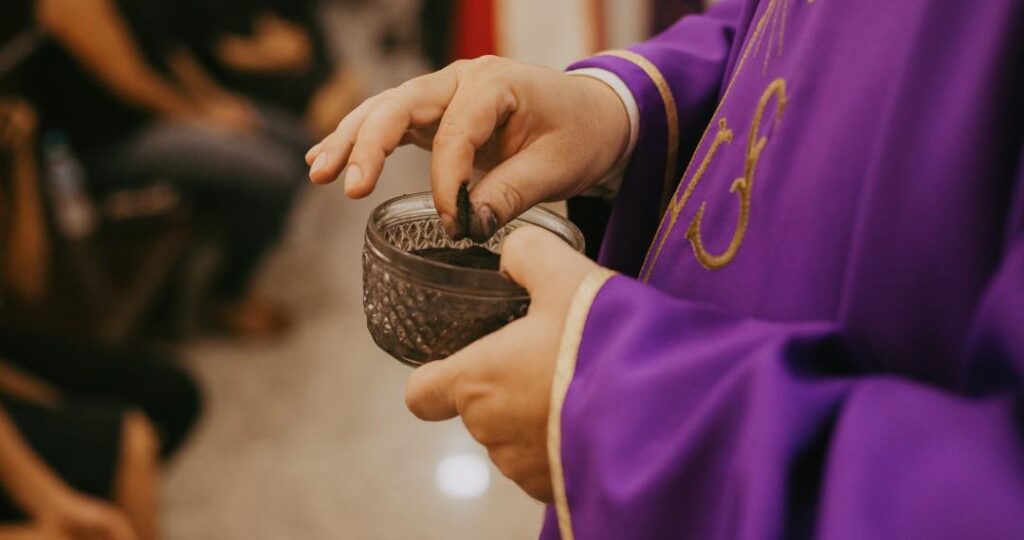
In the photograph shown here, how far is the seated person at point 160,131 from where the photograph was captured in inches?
86.8

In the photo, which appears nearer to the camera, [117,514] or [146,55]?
[117,514]

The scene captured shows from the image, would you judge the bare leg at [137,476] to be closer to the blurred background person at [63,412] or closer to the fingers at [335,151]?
the blurred background person at [63,412]

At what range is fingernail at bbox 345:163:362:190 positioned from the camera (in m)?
0.56

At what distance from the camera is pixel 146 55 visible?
7.92 feet

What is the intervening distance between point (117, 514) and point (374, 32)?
4.48 metres

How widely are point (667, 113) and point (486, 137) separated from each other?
0.21m

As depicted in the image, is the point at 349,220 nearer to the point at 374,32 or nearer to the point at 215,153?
the point at 215,153

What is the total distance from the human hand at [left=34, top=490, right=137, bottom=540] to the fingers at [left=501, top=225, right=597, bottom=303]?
3.48 feet

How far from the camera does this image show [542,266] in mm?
505

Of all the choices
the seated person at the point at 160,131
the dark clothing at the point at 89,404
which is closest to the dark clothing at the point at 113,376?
the dark clothing at the point at 89,404

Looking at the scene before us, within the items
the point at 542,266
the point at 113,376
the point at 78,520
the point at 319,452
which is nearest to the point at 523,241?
the point at 542,266

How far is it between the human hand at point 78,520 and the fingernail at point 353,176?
3.27 ft

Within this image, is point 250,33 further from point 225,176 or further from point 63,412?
point 63,412

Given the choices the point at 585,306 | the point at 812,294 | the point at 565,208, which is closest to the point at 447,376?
the point at 585,306
